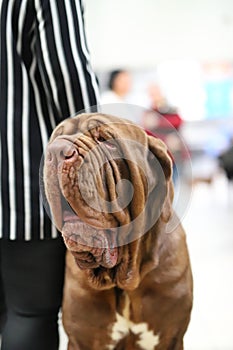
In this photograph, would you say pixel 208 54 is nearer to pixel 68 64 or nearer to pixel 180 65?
pixel 180 65

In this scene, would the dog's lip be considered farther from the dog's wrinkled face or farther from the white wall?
the white wall

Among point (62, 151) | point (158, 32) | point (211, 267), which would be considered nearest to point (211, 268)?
point (211, 267)

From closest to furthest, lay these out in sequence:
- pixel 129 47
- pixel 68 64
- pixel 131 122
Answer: pixel 131 122 < pixel 68 64 < pixel 129 47

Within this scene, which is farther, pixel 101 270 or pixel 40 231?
pixel 40 231

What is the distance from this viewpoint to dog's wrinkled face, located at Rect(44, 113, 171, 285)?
2.49 feet

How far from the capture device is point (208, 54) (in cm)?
804

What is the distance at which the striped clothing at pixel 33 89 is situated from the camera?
0.98m

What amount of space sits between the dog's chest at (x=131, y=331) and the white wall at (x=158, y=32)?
6.26m

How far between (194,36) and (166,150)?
7.15 meters

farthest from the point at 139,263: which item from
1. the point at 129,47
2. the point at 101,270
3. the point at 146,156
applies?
the point at 129,47

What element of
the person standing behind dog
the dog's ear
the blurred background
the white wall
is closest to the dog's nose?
the dog's ear

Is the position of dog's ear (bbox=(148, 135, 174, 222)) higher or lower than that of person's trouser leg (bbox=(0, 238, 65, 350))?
higher

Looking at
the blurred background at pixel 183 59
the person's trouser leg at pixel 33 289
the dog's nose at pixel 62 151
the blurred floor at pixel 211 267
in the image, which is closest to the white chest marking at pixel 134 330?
the blurred floor at pixel 211 267

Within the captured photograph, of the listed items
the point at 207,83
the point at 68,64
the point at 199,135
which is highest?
the point at 68,64
